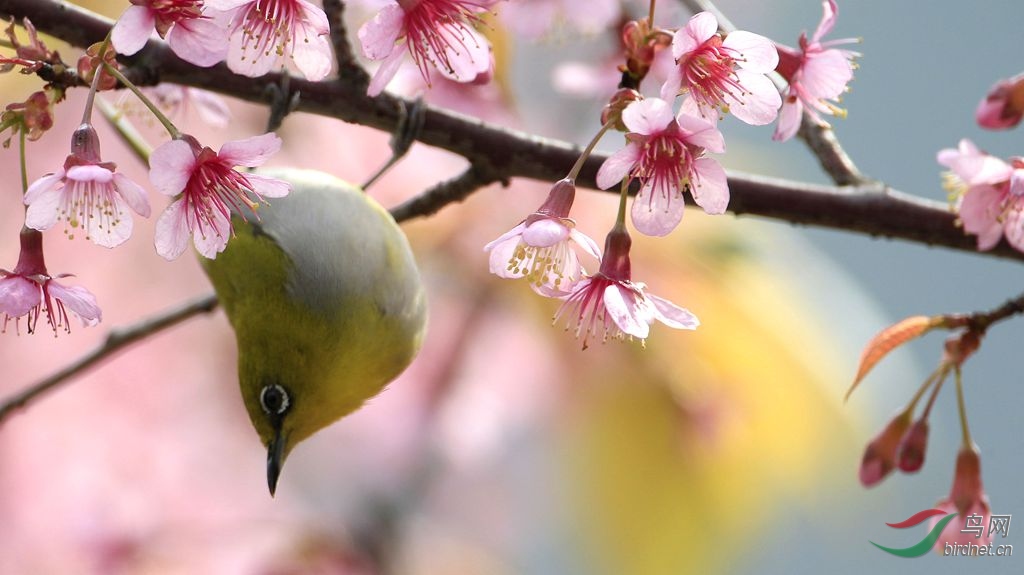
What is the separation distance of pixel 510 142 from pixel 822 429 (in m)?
1.26

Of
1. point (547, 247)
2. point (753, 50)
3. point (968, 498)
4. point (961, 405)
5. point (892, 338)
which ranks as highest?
point (753, 50)

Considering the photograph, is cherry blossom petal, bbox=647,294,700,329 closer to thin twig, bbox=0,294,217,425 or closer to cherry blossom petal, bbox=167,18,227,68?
cherry blossom petal, bbox=167,18,227,68

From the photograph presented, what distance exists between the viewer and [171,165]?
3.63 feet

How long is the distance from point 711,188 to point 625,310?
0.51 feet

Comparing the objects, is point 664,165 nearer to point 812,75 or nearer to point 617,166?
point 617,166

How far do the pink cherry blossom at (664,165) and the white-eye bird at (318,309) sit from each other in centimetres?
72

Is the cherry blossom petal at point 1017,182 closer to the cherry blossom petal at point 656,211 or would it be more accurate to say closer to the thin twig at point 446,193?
the cherry blossom petal at point 656,211

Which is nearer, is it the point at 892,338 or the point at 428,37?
the point at 428,37

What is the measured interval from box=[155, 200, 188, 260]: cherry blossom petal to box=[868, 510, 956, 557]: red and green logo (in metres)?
1.10

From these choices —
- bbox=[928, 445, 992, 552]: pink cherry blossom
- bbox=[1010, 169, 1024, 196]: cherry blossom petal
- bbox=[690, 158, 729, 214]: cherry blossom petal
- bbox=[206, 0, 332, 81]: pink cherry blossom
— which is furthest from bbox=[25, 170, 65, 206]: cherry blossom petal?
bbox=[928, 445, 992, 552]: pink cherry blossom

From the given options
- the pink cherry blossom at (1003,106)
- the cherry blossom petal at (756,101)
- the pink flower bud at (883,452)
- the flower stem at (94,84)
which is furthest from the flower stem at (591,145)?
the pink flower bud at (883,452)

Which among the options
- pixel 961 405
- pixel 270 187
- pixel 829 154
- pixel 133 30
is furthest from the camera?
pixel 829 154

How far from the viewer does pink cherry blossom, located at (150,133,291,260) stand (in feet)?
3.66

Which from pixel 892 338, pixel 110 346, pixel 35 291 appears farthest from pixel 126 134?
pixel 892 338
